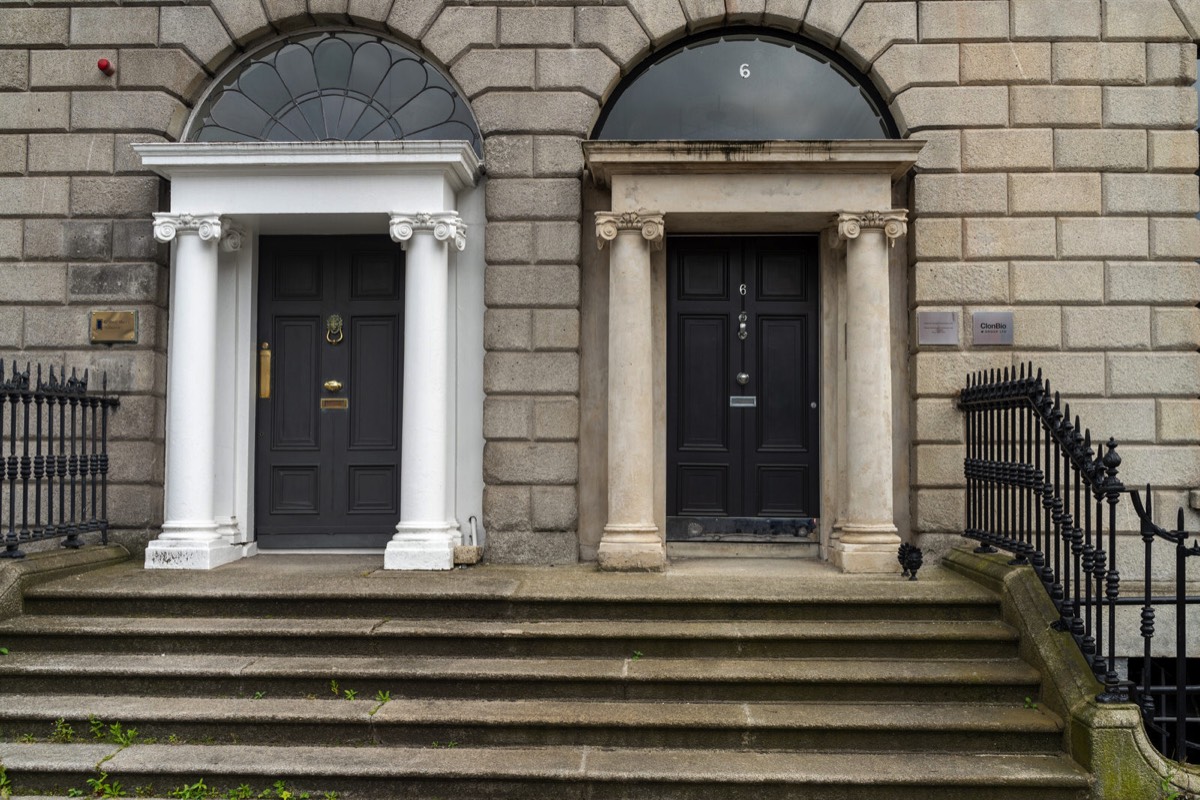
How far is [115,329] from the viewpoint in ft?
25.8

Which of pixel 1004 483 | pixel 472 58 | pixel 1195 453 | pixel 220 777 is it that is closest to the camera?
pixel 220 777

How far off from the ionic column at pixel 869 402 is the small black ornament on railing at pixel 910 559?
0.28m

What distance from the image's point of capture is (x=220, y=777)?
476cm

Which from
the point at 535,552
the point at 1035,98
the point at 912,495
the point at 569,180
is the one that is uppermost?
the point at 1035,98

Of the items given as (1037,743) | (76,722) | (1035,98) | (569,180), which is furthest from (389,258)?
(1037,743)

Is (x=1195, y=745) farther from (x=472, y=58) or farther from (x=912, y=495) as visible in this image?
(x=472, y=58)

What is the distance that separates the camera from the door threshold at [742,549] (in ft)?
26.2

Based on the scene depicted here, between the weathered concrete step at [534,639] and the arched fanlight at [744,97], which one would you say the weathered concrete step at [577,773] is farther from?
the arched fanlight at [744,97]

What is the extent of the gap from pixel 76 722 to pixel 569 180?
17.6ft

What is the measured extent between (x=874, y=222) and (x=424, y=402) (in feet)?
12.9

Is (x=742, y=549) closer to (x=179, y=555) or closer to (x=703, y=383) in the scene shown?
(x=703, y=383)

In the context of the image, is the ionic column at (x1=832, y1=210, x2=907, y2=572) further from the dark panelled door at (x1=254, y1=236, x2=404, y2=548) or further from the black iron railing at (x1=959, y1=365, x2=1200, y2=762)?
the dark panelled door at (x1=254, y1=236, x2=404, y2=548)

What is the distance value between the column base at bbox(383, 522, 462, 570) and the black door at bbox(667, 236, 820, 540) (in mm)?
2102

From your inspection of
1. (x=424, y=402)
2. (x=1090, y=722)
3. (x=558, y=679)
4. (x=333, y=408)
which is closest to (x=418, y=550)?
(x=424, y=402)
